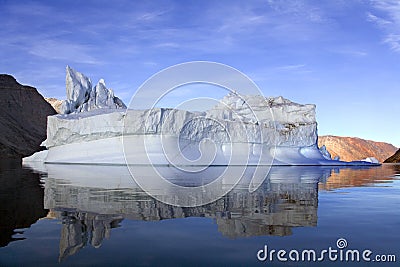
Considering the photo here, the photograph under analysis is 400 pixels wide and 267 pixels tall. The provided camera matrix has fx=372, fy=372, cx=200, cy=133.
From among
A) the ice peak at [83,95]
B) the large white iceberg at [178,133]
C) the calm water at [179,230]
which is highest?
the ice peak at [83,95]

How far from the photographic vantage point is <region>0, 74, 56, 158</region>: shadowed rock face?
81.8m

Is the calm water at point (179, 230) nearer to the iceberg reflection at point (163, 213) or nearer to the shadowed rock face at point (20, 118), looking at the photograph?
the iceberg reflection at point (163, 213)

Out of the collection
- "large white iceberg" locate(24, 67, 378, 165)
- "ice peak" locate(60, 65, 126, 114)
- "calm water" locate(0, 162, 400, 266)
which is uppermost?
"ice peak" locate(60, 65, 126, 114)

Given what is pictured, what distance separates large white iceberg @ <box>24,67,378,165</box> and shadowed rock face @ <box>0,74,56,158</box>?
5481cm

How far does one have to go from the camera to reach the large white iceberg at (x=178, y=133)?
25062mm

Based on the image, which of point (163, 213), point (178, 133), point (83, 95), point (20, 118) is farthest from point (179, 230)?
point (20, 118)

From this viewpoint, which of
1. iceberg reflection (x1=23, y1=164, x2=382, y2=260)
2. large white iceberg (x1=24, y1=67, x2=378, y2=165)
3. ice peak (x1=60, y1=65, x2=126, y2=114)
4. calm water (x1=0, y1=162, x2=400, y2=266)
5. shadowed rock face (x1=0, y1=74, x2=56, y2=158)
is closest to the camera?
calm water (x1=0, y1=162, x2=400, y2=266)

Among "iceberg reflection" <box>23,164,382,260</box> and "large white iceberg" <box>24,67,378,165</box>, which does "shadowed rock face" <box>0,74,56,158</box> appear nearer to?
"large white iceberg" <box>24,67,378,165</box>

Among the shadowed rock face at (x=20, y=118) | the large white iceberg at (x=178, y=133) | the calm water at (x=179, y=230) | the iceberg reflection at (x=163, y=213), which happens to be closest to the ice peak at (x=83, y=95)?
the large white iceberg at (x=178, y=133)

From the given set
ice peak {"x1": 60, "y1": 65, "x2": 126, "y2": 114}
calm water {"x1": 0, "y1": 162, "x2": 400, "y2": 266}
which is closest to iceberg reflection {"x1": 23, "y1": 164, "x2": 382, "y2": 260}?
calm water {"x1": 0, "y1": 162, "x2": 400, "y2": 266}

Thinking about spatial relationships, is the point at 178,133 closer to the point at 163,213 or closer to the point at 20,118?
the point at 163,213

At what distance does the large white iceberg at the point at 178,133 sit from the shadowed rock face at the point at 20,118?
180 ft

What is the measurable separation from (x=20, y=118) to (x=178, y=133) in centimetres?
8238

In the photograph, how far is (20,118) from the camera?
312 feet
